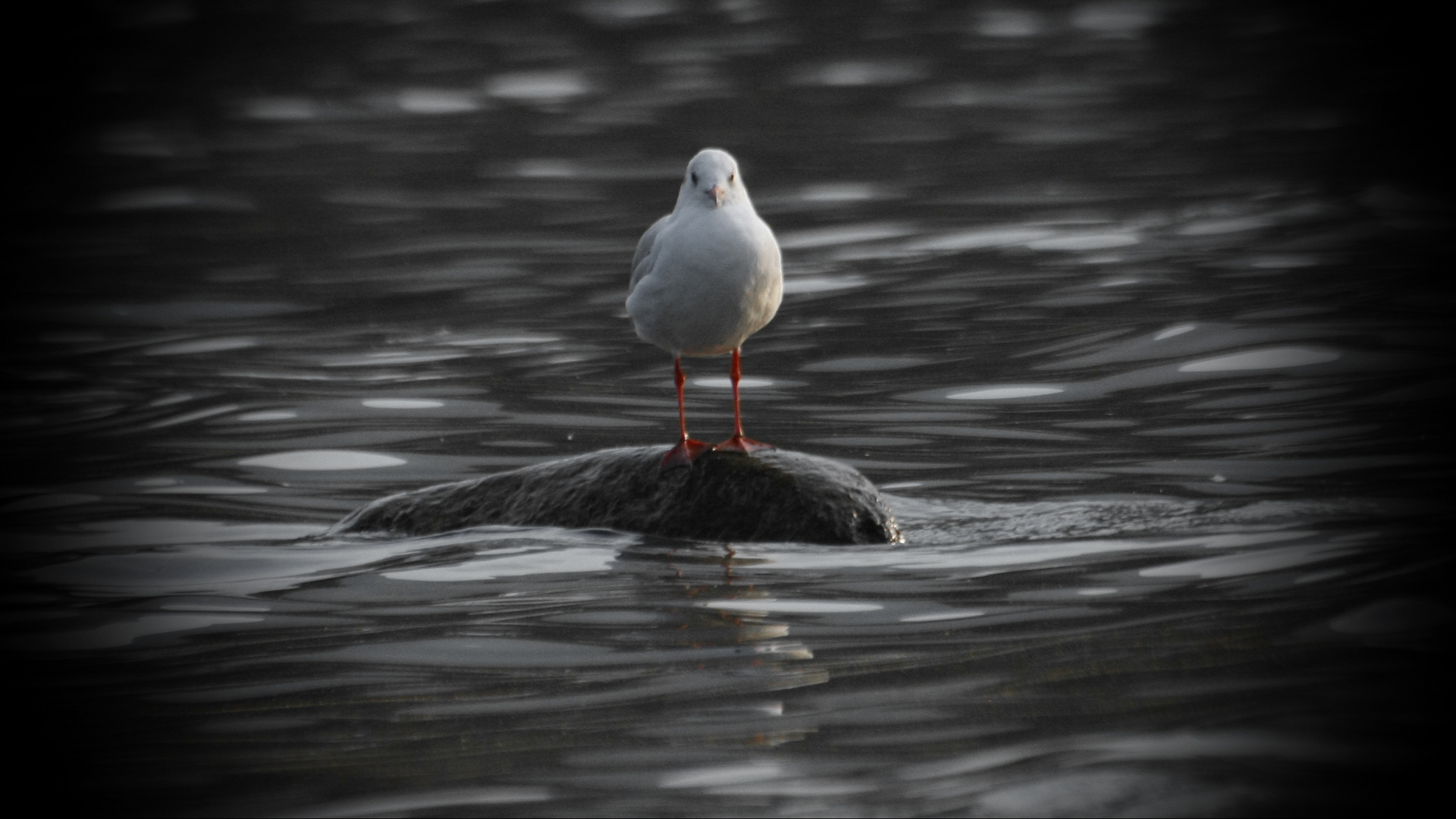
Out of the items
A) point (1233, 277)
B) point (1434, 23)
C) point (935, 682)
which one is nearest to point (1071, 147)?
point (1233, 277)

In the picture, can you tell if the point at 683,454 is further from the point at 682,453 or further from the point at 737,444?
the point at 737,444

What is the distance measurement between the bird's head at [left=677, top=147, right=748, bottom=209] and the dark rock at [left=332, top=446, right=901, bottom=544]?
1008mm

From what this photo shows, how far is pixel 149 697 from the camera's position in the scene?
211 inches

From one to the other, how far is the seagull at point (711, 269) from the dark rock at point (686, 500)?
1.24 feet

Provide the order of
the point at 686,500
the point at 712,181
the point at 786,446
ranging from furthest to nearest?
the point at 786,446 → the point at 686,500 → the point at 712,181

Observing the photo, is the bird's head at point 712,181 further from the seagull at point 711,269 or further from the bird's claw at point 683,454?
the bird's claw at point 683,454

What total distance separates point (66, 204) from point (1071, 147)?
33.2 feet

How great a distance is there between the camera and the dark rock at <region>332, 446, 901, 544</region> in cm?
665

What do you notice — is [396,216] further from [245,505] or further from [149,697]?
[149,697]

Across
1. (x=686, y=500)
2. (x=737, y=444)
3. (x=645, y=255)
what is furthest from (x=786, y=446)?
(x=645, y=255)

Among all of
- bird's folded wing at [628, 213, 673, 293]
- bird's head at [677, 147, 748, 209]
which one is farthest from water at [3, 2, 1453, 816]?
bird's head at [677, 147, 748, 209]

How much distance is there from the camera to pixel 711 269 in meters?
6.28

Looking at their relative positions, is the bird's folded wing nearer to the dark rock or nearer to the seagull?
the seagull

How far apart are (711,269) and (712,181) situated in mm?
341
